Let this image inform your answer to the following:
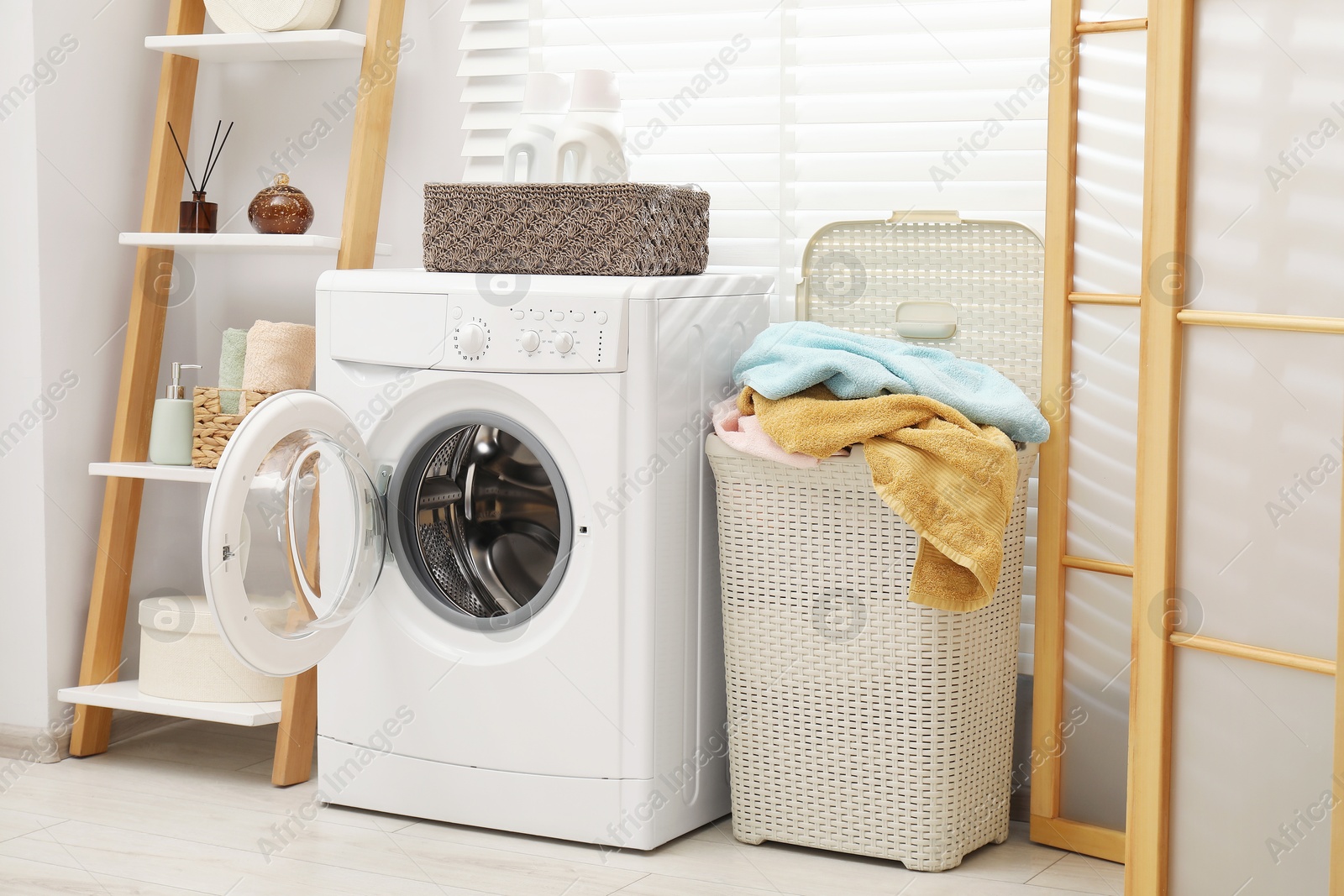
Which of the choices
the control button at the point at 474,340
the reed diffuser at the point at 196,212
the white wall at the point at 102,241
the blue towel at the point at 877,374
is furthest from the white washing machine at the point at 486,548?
the white wall at the point at 102,241

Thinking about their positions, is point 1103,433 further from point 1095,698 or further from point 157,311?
point 157,311

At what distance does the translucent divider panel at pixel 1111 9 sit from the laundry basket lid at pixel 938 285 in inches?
13.3

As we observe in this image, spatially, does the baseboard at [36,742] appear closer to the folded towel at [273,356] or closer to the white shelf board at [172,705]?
the white shelf board at [172,705]

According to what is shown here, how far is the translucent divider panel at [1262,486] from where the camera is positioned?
1.41m

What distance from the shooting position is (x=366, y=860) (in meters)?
1.90

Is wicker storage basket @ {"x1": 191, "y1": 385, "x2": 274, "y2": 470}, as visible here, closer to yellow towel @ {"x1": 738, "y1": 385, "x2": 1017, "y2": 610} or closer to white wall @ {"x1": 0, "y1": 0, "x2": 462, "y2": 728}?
white wall @ {"x1": 0, "y1": 0, "x2": 462, "y2": 728}

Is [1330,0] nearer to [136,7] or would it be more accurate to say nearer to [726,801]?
[726,801]

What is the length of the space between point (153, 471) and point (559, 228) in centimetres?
90

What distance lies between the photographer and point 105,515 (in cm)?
237

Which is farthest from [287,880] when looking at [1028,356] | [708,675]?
[1028,356]

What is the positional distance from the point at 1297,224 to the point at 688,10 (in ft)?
4.15

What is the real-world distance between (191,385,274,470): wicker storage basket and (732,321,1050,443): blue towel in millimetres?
927

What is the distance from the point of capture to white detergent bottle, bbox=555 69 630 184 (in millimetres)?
2072

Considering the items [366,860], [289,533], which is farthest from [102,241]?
[366,860]
